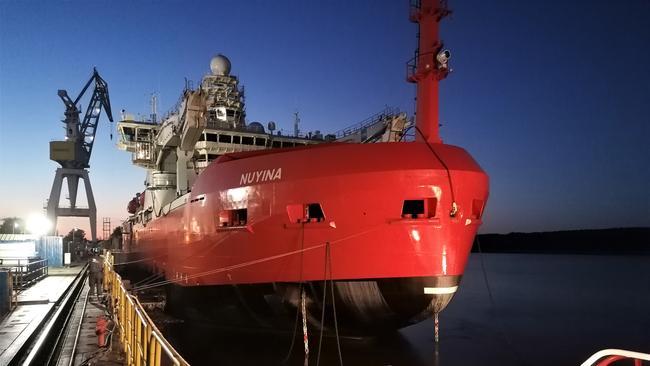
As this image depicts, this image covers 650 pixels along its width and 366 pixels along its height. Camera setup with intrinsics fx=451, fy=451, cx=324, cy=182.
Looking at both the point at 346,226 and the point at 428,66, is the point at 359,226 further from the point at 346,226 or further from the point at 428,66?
the point at 428,66

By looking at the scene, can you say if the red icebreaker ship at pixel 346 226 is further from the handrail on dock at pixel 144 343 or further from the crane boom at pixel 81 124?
the crane boom at pixel 81 124

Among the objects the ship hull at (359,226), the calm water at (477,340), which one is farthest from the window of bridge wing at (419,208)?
the calm water at (477,340)

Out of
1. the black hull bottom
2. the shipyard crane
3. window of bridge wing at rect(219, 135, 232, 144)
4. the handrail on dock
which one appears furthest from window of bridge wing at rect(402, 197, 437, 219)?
the shipyard crane

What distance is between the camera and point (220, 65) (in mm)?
25250

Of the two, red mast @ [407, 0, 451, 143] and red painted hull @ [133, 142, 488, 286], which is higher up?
red mast @ [407, 0, 451, 143]

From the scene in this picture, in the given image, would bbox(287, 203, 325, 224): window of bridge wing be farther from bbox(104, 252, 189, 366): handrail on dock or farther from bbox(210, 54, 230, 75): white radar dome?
bbox(210, 54, 230, 75): white radar dome

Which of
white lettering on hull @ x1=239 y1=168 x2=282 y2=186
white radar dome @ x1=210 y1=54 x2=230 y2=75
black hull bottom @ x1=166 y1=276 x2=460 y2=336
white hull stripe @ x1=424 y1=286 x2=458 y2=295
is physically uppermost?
white radar dome @ x1=210 y1=54 x2=230 y2=75

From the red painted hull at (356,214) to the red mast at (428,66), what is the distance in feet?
6.86

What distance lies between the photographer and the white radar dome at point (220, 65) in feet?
82.7

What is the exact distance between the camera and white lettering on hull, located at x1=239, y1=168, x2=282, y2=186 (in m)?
9.10

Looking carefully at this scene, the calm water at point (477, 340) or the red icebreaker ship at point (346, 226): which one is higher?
the red icebreaker ship at point (346, 226)

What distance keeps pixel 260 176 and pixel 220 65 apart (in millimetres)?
17713

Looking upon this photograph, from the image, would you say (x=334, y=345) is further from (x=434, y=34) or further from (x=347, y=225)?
(x=434, y=34)

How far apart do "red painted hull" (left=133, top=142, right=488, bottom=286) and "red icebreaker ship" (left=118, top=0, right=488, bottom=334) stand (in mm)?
20
